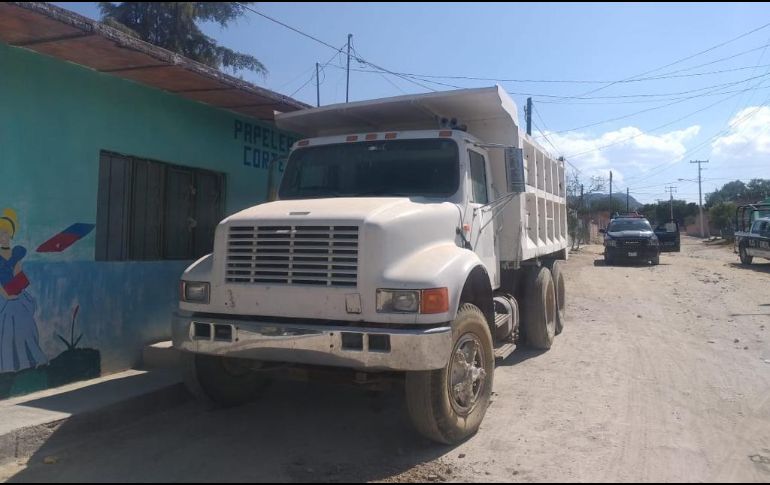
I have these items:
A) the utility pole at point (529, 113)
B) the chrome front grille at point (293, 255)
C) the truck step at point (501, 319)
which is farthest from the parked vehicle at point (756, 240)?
the chrome front grille at point (293, 255)

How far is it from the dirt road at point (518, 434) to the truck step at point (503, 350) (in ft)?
1.48

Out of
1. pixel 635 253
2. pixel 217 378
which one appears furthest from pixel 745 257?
pixel 217 378

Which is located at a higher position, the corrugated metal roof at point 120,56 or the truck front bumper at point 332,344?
the corrugated metal roof at point 120,56

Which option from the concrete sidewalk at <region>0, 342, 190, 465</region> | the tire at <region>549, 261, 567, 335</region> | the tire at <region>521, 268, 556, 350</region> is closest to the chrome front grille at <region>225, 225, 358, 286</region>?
the concrete sidewalk at <region>0, 342, 190, 465</region>

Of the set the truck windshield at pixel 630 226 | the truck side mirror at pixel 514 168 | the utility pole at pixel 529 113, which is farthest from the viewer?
the utility pole at pixel 529 113

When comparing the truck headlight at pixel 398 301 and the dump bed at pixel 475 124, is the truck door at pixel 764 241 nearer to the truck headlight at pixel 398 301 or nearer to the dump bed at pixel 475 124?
the dump bed at pixel 475 124

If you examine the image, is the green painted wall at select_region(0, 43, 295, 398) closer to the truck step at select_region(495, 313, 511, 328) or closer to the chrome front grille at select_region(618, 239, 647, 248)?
the truck step at select_region(495, 313, 511, 328)

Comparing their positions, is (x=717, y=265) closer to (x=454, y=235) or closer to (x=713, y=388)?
(x=713, y=388)

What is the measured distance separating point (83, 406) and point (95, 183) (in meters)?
2.43

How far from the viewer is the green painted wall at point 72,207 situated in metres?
5.69

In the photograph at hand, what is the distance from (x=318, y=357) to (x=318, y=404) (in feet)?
5.83

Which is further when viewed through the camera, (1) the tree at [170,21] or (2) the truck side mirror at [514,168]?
(1) the tree at [170,21]

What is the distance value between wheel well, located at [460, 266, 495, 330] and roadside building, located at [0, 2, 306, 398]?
12.4 ft

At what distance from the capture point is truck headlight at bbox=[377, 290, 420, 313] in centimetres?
427
